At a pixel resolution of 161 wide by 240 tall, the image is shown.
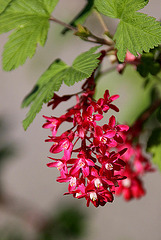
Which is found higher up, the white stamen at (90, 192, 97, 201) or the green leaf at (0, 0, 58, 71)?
the green leaf at (0, 0, 58, 71)

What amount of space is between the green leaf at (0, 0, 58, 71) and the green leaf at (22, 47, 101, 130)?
9 centimetres

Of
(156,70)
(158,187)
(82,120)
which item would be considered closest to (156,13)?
(158,187)

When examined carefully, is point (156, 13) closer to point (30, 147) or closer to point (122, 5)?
point (30, 147)

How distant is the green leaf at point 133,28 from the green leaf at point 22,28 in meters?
0.20

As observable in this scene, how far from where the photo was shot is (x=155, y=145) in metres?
1.28

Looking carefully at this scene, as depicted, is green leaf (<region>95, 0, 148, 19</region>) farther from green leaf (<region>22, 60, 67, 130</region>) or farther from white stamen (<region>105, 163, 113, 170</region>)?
white stamen (<region>105, 163, 113, 170</region>)

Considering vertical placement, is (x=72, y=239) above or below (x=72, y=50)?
below

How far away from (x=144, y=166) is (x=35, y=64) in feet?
4.28

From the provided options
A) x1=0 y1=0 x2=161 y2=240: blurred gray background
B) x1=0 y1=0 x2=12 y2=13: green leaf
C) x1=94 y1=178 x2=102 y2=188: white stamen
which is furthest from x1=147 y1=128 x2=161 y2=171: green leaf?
x1=0 y1=0 x2=161 y2=240: blurred gray background

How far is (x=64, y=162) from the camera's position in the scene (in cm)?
93

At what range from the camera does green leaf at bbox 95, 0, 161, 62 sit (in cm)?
92

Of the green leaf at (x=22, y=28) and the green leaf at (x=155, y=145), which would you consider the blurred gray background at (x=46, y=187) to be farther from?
the green leaf at (x=22, y=28)

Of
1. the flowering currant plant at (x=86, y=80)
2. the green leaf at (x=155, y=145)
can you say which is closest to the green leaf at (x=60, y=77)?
the flowering currant plant at (x=86, y=80)

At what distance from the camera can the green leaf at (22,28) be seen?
1041mm
